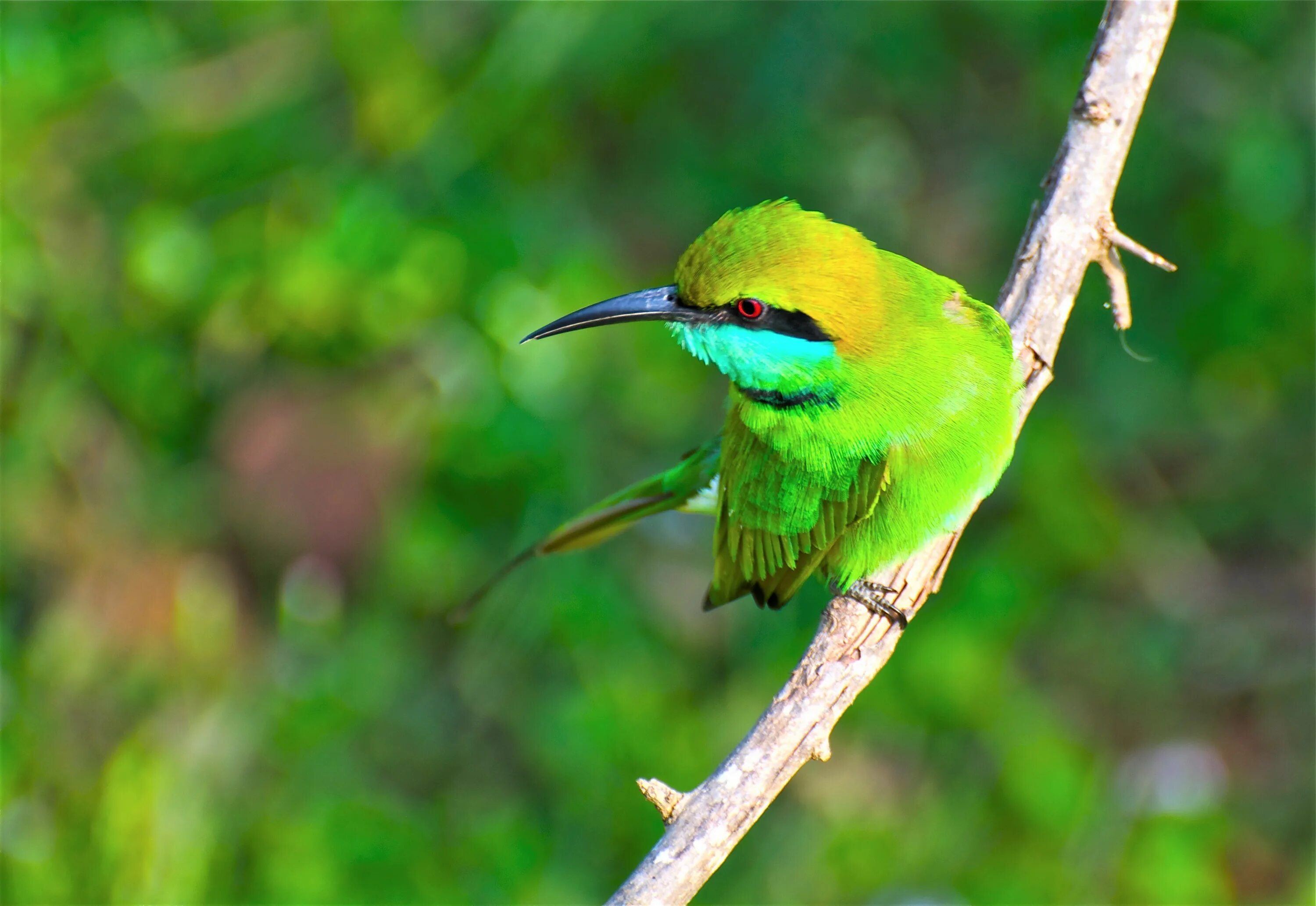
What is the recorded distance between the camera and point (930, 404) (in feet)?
6.59

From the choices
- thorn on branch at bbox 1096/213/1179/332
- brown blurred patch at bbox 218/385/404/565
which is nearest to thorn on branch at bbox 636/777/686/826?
thorn on branch at bbox 1096/213/1179/332

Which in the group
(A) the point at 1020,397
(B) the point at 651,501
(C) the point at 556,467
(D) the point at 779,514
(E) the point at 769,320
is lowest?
(C) the point at 556,467

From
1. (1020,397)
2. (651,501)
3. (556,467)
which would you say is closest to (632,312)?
(651,501)

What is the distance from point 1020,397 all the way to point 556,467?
121cm

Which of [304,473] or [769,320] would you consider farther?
[304,473]

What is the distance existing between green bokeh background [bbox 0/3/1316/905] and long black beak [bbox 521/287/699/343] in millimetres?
766

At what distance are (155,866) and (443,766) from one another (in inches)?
37.2

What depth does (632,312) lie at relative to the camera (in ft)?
6.51

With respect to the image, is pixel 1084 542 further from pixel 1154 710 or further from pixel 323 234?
pixel 323 234

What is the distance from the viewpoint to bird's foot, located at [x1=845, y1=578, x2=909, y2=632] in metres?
1.97

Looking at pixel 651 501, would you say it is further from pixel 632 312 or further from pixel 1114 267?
pixel 1114 267

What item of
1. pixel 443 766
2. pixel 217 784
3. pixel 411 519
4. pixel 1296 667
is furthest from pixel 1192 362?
pixel 217 784

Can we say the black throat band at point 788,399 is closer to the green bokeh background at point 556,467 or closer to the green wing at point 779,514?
the green wing at point 779,514

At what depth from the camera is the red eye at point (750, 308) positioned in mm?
1867
